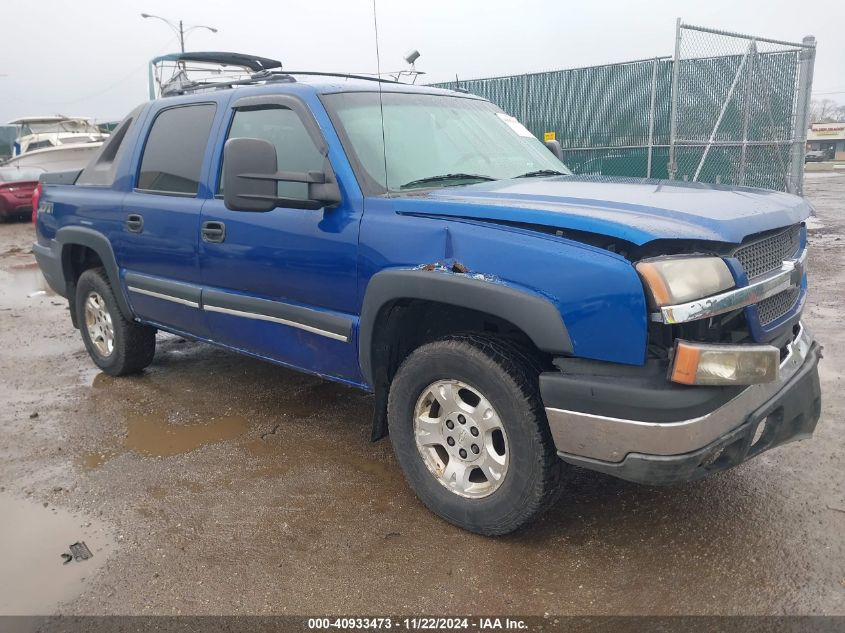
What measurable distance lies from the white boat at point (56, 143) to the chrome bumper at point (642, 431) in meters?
15.2

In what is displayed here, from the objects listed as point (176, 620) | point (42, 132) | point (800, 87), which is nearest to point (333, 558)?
point (176, 620)

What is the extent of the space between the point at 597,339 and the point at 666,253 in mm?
401

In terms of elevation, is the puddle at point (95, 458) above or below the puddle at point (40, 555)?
below

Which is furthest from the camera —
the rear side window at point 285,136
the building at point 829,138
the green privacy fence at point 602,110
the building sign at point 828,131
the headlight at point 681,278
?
the building sign at point 828,131

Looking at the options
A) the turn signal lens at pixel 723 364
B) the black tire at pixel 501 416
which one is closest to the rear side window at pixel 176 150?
the black tire at pixel 501 416

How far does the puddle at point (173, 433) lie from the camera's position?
4000 millimetres

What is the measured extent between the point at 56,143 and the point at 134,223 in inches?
692

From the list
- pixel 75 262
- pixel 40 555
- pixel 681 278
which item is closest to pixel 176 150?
pixel 75 262

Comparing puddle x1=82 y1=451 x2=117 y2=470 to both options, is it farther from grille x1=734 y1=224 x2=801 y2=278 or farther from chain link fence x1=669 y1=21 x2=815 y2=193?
chain link fence x1=669 y1=21 x2=815 y2=193

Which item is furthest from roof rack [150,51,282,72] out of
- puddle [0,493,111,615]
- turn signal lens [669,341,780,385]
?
turn signal lens [669,341,780,385]

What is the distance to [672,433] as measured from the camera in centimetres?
238

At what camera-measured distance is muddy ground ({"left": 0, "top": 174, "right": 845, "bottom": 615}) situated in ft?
8.62

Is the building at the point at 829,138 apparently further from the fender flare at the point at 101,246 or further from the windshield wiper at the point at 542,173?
the fender flare at the point at 101,246

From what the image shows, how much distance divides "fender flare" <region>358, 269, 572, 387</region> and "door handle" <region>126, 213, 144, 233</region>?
206 cm
